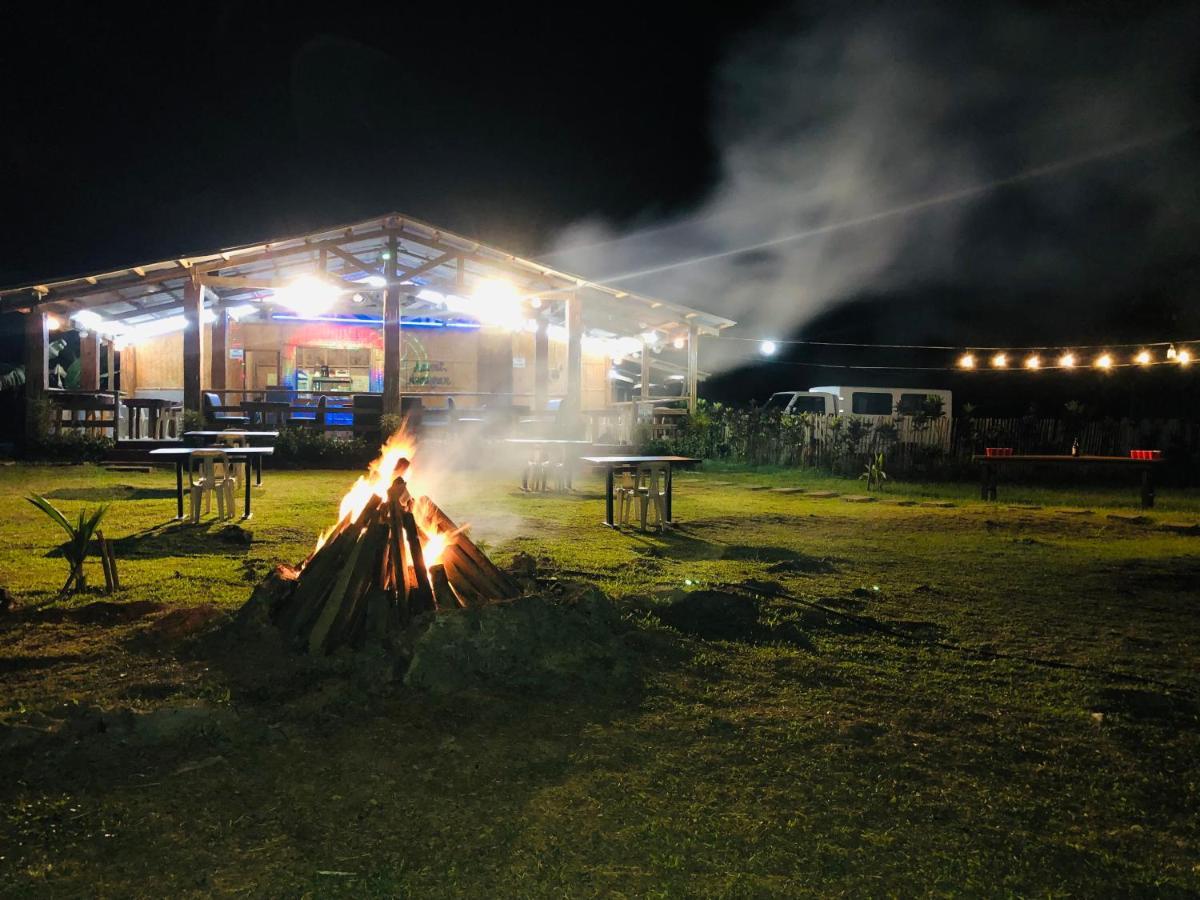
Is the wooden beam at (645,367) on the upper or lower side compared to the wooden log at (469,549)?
upper

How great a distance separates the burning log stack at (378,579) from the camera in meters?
4.54

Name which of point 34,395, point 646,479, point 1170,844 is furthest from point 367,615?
point 34,395

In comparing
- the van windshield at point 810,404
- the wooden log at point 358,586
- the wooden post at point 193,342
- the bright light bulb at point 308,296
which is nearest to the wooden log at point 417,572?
the wooden log at point 358,586

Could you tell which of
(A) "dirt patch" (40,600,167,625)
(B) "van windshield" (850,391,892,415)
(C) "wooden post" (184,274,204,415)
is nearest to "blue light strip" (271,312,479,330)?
(C) "wooden post" (184,274,204,415)

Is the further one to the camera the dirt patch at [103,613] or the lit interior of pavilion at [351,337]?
the lit interior of pavilion at [351,337]

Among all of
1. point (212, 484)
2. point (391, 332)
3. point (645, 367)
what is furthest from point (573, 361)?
point (212, 484)

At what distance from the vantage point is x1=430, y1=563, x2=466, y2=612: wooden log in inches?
189

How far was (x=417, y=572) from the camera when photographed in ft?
15.8

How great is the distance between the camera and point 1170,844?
9.07 feet

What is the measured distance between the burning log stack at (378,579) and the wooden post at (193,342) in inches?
614

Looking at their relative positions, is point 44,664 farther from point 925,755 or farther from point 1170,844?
point 1170,844

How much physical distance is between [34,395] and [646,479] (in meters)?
14.7

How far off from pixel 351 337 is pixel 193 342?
7194 mm

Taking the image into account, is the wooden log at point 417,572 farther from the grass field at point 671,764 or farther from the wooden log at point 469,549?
the grass field at point 671,764
